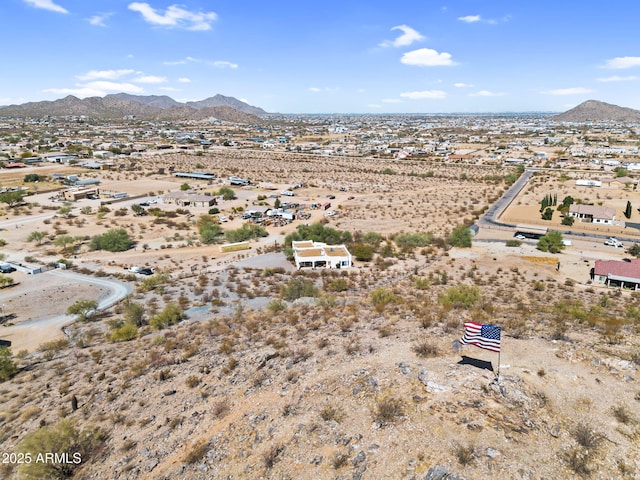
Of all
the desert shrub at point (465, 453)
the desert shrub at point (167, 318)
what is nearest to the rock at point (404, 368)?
the desert shrub at point (465, 453)

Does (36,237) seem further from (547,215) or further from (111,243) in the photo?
(547,215)

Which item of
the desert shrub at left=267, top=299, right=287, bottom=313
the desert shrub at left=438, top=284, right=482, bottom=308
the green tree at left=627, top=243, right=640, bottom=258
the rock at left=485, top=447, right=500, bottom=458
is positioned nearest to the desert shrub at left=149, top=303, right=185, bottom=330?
the desert shrub at left=267, top=299, right=287, bottom=313

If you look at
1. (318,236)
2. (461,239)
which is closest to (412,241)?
(461,239)

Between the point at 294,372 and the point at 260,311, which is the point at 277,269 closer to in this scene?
the point at 260,311

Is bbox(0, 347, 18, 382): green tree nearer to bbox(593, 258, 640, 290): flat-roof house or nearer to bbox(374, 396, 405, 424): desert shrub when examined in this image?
bbox(374, 396, 405, 424): desert shrub

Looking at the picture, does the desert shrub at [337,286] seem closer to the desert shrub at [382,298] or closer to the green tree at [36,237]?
the desert shrub at [382,298]

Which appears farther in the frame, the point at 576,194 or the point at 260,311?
the point at 576,194

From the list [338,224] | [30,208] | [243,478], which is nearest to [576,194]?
[338,224]
